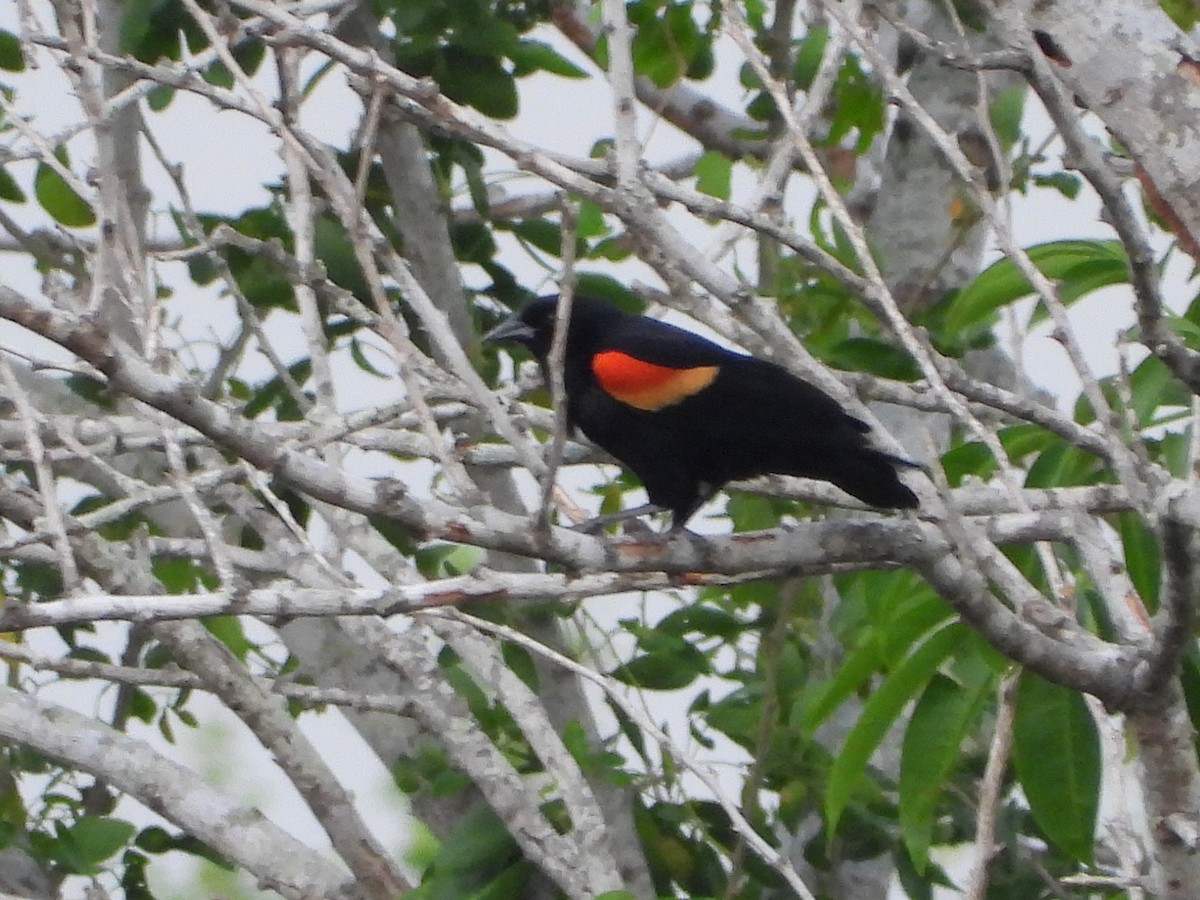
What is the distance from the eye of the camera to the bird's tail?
2.59 metres

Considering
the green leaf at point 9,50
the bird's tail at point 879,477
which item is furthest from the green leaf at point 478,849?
the green leaf at point 9,50

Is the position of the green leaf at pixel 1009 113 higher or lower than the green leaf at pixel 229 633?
higher

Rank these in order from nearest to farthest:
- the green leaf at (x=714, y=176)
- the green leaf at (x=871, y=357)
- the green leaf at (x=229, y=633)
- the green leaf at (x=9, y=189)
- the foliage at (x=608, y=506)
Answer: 1. the foliage at (x=608, y=506)
2. the green leaf at (x=871, y=357)
3. the green leaf at (x=714, y=176)
4. the green leaf at (x=229, y=633)
5. the green leaf at (x=9, y=189)

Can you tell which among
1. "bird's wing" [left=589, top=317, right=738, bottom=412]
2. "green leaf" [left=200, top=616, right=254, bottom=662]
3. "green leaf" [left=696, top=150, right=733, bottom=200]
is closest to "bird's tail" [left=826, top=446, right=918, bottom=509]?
"bird's wing" [left=589, top=317, right=738, bottom=412]

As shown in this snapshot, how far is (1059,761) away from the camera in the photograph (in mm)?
2414

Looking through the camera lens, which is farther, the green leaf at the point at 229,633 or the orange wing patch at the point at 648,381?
the green leaf at the point at 229,633

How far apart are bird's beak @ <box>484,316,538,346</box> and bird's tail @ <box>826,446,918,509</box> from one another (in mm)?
1163

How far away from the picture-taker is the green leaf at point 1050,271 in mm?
2482

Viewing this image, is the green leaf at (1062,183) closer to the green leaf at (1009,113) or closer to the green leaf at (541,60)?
the green leaf at (1009,113)

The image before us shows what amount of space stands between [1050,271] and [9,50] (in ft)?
8.14

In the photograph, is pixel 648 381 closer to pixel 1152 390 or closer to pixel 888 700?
pixel 888 700

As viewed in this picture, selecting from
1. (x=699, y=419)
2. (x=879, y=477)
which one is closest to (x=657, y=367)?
(x=699, y=419)

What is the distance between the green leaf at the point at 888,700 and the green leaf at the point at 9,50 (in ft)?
8.19

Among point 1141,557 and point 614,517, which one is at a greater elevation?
point 1141,557
